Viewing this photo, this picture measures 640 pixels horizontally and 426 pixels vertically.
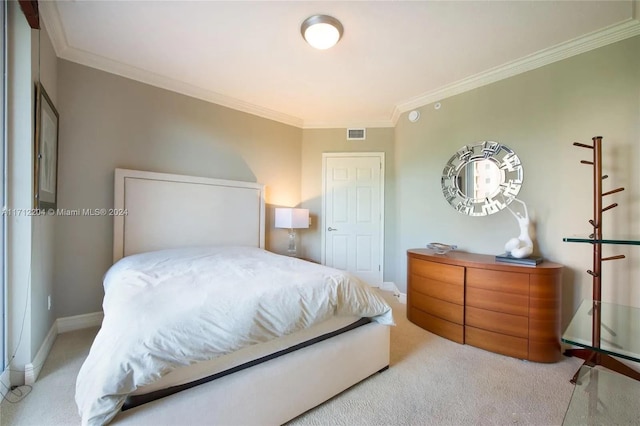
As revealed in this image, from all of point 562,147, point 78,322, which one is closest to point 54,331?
point 78,322

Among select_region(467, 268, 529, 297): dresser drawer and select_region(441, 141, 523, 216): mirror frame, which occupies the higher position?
select_region(441, 141, 523, 216): mirror frame

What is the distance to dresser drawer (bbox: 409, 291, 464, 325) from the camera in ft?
7.93

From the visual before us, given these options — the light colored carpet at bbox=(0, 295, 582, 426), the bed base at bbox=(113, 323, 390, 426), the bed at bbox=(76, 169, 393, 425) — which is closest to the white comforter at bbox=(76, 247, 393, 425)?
the bed at bbox=(76, 169, 393, 425)

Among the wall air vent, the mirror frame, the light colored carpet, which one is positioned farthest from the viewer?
the wall air vent

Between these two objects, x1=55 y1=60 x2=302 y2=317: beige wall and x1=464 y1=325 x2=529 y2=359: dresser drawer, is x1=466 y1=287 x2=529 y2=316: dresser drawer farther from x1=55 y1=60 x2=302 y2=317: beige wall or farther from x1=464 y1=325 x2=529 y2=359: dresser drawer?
x1=55 y1=60 x2=302 y2=317: beige wall

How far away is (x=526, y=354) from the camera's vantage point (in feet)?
6.95

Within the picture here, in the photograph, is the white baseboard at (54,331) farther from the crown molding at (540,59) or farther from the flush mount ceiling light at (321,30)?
the crown molding at (540,59)

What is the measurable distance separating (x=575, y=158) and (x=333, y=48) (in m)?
2.33

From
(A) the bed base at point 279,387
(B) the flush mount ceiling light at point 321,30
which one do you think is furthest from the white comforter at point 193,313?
(B) the flush mount ceiling light at point 321,30

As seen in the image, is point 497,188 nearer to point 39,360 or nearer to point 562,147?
point 562,147

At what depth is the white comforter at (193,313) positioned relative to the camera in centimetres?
100

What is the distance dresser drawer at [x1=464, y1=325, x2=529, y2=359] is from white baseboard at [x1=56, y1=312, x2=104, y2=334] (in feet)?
11.7

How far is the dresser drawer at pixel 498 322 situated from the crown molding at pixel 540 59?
2304 mm

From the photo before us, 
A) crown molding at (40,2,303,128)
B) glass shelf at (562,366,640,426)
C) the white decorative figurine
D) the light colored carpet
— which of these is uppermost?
crown molding at (40,2,303,128)
